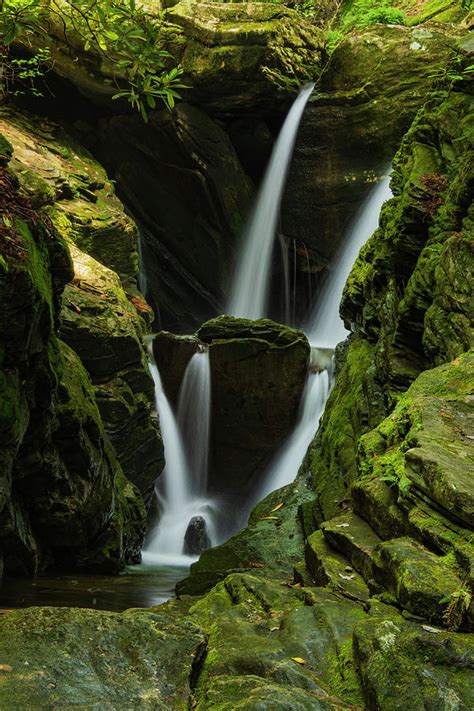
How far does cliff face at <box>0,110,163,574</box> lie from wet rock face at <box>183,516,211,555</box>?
1396 millimetres

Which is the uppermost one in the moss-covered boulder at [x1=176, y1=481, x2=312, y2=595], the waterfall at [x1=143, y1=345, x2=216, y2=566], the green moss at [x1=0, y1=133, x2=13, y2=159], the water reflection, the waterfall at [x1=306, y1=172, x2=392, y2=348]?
the waterfall at [x1=306, y1=172, x2=392, y2=348]

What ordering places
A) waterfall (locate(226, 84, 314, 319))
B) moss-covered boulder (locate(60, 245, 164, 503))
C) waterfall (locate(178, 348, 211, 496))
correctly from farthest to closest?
waterfall (locate(226, 84, 314, 319))
waterfall (locate(178, 348, 211, 496))
moss-covered boulder (locate(60, 245, 164, 503))

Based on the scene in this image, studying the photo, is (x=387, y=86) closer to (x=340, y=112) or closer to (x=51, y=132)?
(x=340, y=112)

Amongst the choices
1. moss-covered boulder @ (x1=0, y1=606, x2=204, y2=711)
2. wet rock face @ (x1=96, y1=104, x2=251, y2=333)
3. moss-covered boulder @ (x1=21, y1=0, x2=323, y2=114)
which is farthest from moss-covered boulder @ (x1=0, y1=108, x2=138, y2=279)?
moss-covered boulder @ (x1=0, y1=606, x2=204, y2=711)

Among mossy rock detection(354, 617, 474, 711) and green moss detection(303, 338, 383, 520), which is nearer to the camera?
mossy rock detection(354, 617, 474, 711)

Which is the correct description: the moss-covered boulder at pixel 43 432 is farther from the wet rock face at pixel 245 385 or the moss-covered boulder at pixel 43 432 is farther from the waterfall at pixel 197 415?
the wet rock face at pixel 245 385

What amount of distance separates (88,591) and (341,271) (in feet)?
48.0

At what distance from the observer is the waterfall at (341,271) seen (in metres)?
19.6

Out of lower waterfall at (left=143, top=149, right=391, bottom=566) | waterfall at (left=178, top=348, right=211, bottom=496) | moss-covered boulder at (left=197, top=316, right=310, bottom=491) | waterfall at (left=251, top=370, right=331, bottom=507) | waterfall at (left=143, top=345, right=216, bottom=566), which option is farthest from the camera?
waterfall at (left=178, top=348, right=211, bottom=496)

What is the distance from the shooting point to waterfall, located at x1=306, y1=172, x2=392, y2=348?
64.2 feet

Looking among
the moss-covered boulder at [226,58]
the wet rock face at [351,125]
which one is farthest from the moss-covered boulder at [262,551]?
the moss-covered boulder at [226,58]

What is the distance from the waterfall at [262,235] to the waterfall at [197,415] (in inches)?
198

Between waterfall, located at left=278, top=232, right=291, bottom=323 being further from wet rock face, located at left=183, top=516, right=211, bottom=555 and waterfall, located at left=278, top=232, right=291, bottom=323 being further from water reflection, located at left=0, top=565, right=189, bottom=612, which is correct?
water reflection, located at left=0, top=565, right=189, bottom=612

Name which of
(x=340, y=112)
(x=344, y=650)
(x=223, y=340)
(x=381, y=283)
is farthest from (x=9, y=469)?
(x=340, y=112)
